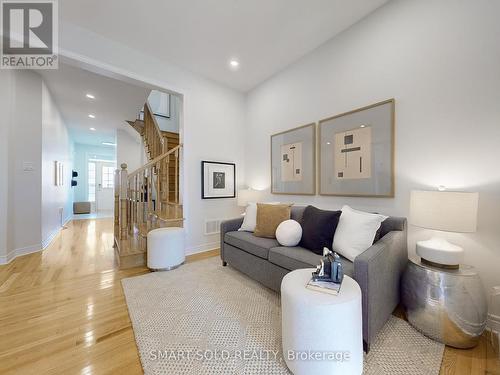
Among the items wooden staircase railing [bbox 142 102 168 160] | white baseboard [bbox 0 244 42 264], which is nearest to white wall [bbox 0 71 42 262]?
white baseboard [bbox 0 244 42 264]

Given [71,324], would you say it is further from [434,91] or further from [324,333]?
[434,91]

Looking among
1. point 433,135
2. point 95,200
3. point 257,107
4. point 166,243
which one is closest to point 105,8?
point 257,107

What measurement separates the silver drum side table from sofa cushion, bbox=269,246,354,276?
523 millimetres

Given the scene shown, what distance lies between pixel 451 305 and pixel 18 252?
5187 mm

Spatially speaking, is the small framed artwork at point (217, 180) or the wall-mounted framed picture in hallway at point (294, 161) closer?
the wall-mounted framed picture in hallway at point (294, 161)

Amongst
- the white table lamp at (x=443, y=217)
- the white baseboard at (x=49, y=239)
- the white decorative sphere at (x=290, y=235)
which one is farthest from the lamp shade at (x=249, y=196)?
the white baseboard at (x=49, y=239)

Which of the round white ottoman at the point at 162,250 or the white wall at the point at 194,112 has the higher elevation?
the white wall at the point at 194,112

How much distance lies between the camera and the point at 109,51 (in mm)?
2656

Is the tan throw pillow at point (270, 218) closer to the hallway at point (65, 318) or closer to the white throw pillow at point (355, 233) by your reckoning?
the white throw pillow at point (355, 233)

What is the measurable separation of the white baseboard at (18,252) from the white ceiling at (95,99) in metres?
2.85

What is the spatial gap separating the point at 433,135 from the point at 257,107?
2679 mm

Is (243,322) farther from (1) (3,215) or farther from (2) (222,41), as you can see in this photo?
(1) (3,215)

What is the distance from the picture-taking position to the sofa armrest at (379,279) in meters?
1.33

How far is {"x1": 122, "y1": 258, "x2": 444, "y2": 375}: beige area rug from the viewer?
4.11 ft
